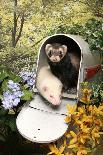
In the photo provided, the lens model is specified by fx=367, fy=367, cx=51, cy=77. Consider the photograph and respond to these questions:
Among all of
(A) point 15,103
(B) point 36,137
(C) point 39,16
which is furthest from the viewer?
(C) point 39,16

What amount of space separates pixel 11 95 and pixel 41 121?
27 centimetres

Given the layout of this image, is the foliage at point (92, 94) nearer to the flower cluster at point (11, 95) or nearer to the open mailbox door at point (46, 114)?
the open mailbox door at point (46, 114)

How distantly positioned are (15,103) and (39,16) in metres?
1.08

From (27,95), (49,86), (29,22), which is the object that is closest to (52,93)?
(49,86)

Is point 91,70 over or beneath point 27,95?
over

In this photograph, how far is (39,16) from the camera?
10.6ft

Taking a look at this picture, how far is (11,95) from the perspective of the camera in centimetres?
245

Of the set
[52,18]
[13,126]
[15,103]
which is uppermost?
[52,18]

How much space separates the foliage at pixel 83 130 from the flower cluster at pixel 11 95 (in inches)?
14.2

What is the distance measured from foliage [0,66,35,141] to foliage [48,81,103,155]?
0.35m

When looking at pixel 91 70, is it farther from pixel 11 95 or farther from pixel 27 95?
pixel 11 95

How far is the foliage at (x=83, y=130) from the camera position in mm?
2256

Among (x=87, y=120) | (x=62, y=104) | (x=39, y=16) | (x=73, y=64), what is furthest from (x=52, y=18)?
(x=87, y=120)

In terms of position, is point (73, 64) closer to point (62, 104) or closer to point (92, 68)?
point (92, 68)
